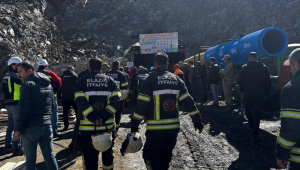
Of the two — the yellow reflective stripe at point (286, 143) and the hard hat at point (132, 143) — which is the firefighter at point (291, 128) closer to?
the yellow reflective stripe at point (286, 143)

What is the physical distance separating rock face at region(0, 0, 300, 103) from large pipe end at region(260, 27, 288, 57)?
1106 centimetres

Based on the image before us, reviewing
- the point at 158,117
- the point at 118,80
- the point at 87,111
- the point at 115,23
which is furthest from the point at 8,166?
the point at 115,23

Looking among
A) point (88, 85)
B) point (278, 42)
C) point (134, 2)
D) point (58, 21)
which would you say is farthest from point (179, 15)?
point (88, 85)

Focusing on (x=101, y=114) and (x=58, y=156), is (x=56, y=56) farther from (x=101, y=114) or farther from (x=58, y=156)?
(x=101, y=114)

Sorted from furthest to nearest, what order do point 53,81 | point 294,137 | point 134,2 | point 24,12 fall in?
1. point 134,2
2. point 24,12
3. point 53,81
4. point 294,137

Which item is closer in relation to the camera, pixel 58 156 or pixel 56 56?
pixel 58 156

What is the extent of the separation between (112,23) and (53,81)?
29585 mm

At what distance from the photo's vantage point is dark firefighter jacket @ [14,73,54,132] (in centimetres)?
324

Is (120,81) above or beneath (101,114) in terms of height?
above

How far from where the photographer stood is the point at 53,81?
19.8 ft

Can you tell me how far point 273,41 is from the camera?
7.64 m

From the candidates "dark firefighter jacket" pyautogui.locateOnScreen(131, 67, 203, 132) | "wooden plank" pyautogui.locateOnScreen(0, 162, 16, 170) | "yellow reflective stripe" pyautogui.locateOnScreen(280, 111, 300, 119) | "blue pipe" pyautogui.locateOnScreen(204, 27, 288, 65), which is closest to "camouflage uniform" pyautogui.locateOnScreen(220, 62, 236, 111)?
"blue pipe" pyautogui.locateOnScreen(204, 27, 288, 65)

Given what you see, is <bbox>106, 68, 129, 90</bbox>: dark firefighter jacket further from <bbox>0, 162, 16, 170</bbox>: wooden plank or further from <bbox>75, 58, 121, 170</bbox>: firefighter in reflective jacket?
<bbox>0, 162, 16, 170</bbox>: wooden plank

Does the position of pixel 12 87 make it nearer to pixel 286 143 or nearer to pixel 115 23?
pixel 286 143
